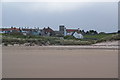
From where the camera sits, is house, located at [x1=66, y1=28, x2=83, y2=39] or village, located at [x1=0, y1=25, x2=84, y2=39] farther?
village, located at [x1=0, y1=25, x2=84, y2=39]

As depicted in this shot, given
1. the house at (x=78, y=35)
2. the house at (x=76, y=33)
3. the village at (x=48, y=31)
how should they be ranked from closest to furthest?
the house at (x=78, y=35), the house at (x=76, y=33), the village at (x=48, y=31)

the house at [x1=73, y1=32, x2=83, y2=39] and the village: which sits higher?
the village

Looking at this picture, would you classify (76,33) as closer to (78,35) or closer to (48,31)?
(78,35)

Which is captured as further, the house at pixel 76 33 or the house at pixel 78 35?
the house at pixel 76 33

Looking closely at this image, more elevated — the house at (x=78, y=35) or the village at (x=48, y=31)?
the village at (x=48, y=31)

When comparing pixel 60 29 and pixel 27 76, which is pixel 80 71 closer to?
pixel 27 76

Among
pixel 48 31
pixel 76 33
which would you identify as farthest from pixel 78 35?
Result: pixel 48 31

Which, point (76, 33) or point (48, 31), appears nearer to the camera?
point (76, 33)

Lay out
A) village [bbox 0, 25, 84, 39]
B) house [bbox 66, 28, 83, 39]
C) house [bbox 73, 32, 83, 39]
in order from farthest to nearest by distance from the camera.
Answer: village [bbox 0, 25, 84, 39] → house [bbox 66, 28, 83, 39] → house [bbox 73, 32, 83, 39]

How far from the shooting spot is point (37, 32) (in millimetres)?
45469

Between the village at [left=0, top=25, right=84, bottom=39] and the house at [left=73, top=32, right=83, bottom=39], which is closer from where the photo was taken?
the house at [left=73, top=32, right=83, bottom=39]

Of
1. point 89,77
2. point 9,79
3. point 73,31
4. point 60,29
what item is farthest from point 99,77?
point 73,31

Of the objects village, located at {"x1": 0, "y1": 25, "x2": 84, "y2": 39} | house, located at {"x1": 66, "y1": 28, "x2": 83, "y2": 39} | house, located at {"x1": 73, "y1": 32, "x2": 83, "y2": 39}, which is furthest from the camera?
village, located at {"x1": 0, "y1": 25, "x2": 84, "y2": 39}

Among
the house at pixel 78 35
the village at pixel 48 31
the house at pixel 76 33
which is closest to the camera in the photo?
the house at pixel 78 35
